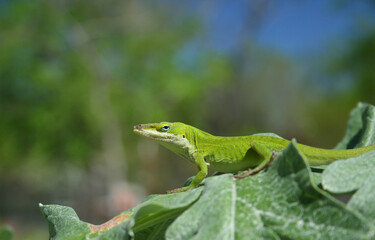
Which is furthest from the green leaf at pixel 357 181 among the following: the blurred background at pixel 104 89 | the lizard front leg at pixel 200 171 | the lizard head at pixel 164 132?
the blurred background at pixel 104 89

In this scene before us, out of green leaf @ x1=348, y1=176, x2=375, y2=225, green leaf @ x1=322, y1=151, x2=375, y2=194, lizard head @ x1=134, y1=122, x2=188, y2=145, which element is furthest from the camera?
lizard head @ x1=134, y1=122, x2=188, y2=145

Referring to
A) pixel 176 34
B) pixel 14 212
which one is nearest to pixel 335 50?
pixel 176 34

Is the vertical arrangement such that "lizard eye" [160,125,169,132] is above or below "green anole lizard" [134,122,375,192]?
above

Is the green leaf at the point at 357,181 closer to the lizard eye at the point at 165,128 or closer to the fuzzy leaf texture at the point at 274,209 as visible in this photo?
the fuzzy leaf texture at the point at 274,209

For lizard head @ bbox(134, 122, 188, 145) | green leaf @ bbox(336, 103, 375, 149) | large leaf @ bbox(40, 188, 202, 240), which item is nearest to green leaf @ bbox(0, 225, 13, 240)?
large leaf @ bbox(40, 188, 202, 240)

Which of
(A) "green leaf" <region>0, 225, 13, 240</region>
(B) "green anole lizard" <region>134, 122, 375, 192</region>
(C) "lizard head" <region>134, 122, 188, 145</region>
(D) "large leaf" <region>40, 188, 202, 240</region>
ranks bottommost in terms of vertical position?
(A) "green leaf" <region>0, 225, 13, 240</region>

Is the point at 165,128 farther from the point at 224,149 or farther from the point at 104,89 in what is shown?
the point at 104,89

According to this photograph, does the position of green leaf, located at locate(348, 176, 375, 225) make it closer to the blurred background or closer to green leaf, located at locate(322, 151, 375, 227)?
green leaf, located at locate(322, 151, 375, 227)

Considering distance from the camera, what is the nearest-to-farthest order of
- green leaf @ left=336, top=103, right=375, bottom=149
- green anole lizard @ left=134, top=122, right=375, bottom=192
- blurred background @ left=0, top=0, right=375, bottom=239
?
green anole lizard @ left=134, top=122, right=375, bottom=192
green leaf @ left=336, top=103, right=375, bottom=149
blurred background @ left=0, top=0, right=375, bottom=239
